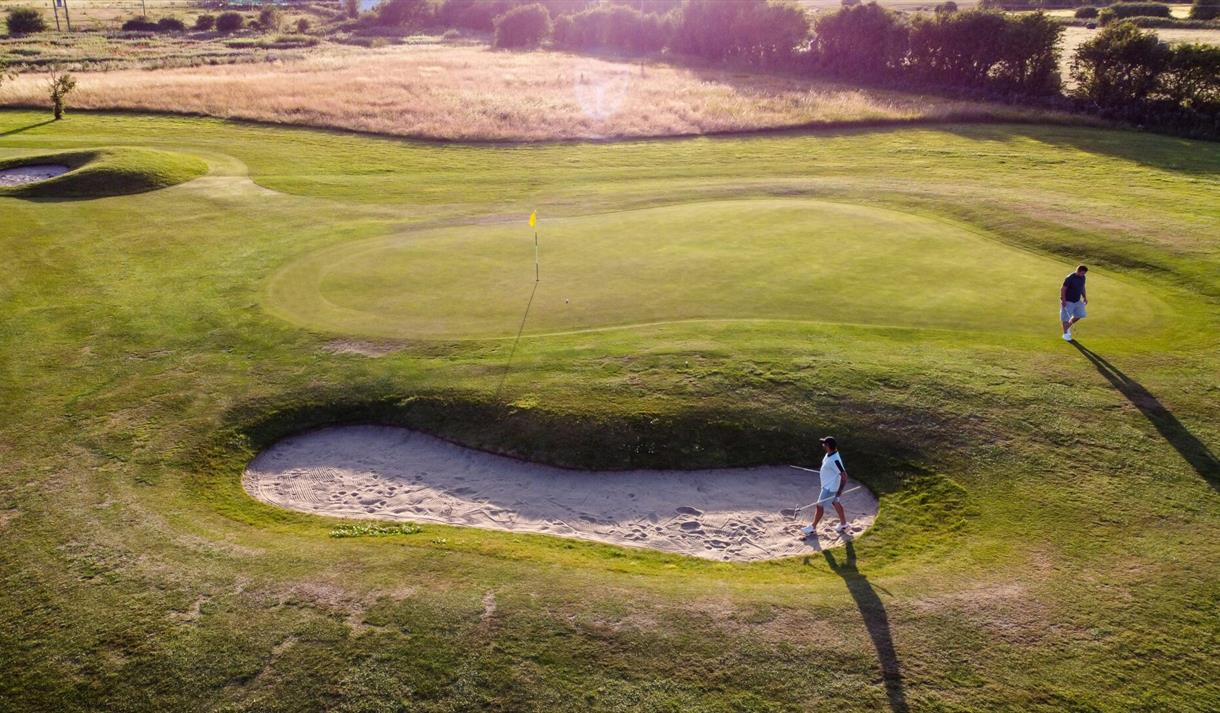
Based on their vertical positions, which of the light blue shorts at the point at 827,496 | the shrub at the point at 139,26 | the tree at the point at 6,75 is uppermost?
the shrub at the point at 139,26

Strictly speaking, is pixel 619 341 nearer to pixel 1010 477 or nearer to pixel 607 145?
pixel 1010 477

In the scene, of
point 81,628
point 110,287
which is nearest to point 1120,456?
point 81,628

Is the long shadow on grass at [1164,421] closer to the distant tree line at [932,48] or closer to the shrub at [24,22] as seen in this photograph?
the distant tree line at [932,48]

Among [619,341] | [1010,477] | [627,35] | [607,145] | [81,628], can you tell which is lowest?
[81,628]

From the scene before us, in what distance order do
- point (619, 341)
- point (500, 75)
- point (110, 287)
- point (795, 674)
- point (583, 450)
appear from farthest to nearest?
point (500, 75) < point (110, 287) < point (619, 341) < point (583, 450) < point (795, 674)

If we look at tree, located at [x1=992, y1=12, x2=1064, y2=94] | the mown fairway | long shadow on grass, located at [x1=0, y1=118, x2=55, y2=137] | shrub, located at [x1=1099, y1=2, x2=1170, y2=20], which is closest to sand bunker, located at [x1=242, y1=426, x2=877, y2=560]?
the mown fairway

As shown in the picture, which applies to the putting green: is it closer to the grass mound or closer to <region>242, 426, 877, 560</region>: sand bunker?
<region>242, 426, 877, 560</region>: sand bunker

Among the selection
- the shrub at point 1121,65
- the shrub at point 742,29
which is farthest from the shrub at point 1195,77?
the shrub at point 742,29
